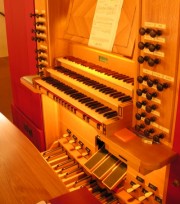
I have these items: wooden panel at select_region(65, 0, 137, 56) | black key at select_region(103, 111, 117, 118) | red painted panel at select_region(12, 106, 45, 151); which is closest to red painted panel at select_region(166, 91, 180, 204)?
black key at select_region(103, 111, 117, 118)

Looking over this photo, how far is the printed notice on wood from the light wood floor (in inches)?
93.7

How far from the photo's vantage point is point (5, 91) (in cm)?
514

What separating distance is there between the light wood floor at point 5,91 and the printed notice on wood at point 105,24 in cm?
238

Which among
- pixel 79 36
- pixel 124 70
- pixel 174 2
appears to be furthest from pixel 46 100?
pixel 174 2

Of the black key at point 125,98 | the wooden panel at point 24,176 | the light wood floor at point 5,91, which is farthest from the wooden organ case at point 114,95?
the light wood floor at point 5,91

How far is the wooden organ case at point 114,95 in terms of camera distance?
147cm

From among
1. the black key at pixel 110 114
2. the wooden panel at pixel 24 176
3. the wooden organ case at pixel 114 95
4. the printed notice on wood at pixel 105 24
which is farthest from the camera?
the printed notice on wood at pixel 105 24

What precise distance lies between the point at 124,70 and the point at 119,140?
63 cm

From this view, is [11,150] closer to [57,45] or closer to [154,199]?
[154,199]

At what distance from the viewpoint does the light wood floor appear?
14.1ft

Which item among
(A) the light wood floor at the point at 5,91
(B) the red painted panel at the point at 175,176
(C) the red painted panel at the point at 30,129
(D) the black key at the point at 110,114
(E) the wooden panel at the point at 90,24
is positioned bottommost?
(A) the light wood floor at the point at 5,91

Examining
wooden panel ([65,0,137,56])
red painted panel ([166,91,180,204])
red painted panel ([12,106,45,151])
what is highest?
wooden panel ([65,0,137,56])

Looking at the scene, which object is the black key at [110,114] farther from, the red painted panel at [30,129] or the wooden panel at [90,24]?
the red painted panel at [30,129]

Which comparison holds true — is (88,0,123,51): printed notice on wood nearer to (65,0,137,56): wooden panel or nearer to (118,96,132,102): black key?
(65,0,137,56): wooden panel
